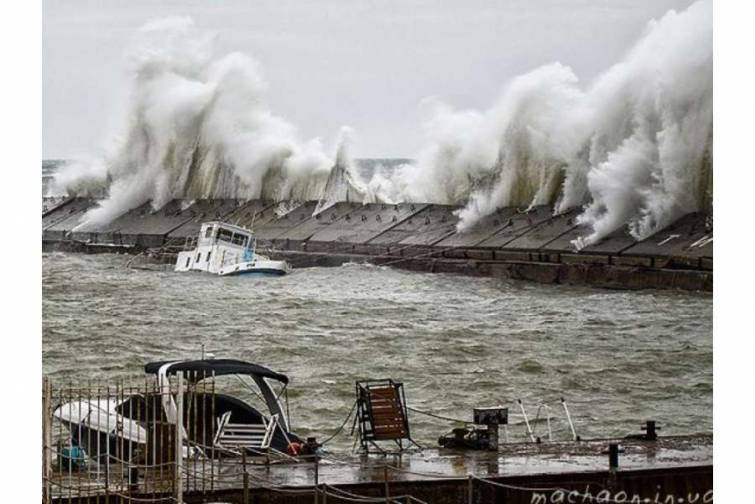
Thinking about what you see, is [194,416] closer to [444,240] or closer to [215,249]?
[215,249]

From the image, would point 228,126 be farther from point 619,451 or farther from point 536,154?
point 619,451

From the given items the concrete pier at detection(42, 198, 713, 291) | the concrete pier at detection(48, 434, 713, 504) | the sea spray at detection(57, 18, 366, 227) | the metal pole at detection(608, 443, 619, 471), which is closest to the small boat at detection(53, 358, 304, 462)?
the concrete pier at detection(48, 434, 713, 504)

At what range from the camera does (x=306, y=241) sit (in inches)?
342

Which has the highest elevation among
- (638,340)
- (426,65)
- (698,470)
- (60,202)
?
(426,65)

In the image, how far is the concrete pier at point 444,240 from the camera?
865 cm

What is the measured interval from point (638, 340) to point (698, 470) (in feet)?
2.78

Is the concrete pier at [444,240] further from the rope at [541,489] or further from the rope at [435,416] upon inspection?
the rope at [541,489]

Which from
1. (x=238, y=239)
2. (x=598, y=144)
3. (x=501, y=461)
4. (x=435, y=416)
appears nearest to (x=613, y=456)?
(x=501, y=461)

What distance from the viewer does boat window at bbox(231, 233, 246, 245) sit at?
339 inches

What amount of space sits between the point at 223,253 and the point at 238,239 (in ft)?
0.30

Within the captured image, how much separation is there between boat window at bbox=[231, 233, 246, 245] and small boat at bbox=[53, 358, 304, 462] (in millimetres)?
563

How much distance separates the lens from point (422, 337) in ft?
28.3

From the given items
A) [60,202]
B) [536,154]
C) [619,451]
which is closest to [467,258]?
[536,154]

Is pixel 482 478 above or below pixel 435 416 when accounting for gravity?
below
